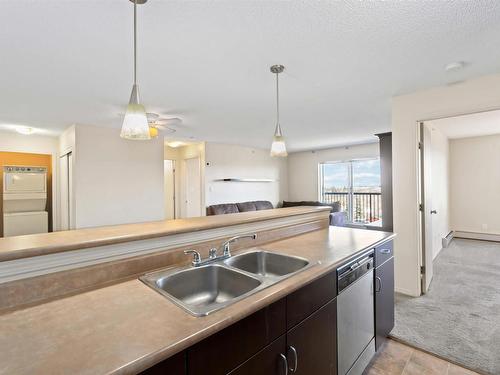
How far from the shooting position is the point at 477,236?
17.9 ft

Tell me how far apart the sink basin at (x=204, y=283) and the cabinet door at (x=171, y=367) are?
0.43 meters

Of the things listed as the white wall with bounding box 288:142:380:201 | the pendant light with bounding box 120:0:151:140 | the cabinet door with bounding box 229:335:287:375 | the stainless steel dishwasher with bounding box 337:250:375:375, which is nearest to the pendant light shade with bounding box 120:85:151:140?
the pendant light with bounding box 120:0:151:140

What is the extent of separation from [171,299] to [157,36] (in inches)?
69.1

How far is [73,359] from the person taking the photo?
0.67 metres

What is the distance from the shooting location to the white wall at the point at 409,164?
2680 mm

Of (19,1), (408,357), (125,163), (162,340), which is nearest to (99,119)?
(125,163)

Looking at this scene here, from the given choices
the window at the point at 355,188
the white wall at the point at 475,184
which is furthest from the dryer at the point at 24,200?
the white wall at the point at 475,184

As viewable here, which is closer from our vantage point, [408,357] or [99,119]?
[408,357]

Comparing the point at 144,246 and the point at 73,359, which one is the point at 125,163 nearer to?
the point at 144,246

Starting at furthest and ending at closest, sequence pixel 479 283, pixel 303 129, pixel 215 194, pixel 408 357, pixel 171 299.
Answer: pixel 215 194
pixel 303 129
pixel 479 283
pixel 408 357
pixel 171 299

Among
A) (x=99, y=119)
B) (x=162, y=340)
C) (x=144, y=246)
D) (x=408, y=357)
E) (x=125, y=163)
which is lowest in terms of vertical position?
(x=408, y=357)

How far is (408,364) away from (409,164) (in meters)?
1.99

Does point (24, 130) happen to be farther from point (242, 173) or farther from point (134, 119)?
point (242, 173)

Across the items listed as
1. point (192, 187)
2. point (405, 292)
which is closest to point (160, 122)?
point (192, 187)
